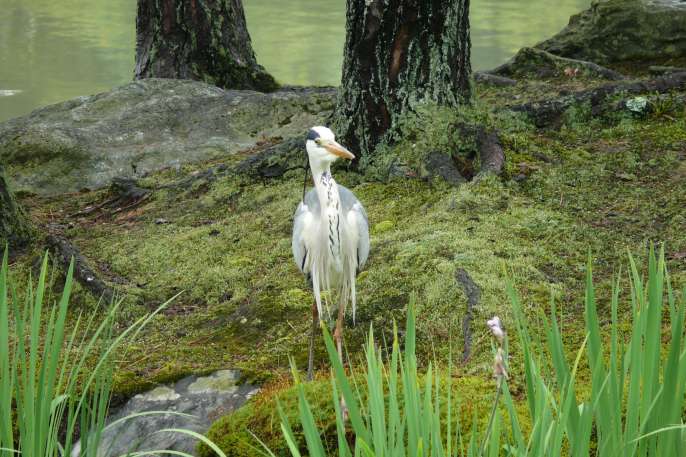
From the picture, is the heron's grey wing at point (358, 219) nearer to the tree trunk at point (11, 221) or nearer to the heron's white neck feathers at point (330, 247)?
the heron's white neck feathers at point (330, 247)

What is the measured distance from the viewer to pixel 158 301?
5066mm

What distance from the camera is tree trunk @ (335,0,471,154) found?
18.1 ft

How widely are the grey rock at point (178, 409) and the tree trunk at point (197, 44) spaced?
19.3 ft

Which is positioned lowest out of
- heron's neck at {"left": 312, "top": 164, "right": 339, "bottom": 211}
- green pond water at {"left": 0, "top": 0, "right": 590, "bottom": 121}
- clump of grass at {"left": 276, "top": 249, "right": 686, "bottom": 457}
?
green pond water at {"left": 0, "top": 0, "right": 590, "bottom": 121}

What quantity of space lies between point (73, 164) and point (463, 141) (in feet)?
12.8

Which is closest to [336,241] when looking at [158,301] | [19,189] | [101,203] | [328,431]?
[328,431]

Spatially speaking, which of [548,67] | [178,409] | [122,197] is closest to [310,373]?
[178,409]

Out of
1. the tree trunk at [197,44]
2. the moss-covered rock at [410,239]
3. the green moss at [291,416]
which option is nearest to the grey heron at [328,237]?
the moss-covered rock at [410,239]

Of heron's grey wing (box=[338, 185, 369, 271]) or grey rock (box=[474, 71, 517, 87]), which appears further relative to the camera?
grey rock (box=[474, 71, 517, 87])

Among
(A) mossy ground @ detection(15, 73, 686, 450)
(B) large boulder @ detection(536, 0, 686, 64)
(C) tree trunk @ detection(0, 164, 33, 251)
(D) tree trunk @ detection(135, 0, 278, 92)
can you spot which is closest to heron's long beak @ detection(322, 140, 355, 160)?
(A) mossy ground @ detection(15, 73, 686, 450)

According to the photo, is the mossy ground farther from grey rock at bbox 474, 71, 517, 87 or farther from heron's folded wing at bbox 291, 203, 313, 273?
grey rock at bbox 474, 71, 517, 87

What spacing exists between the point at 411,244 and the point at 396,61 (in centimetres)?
169

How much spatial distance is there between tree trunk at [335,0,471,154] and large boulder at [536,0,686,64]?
3.57m

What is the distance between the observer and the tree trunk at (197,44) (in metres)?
8.57
